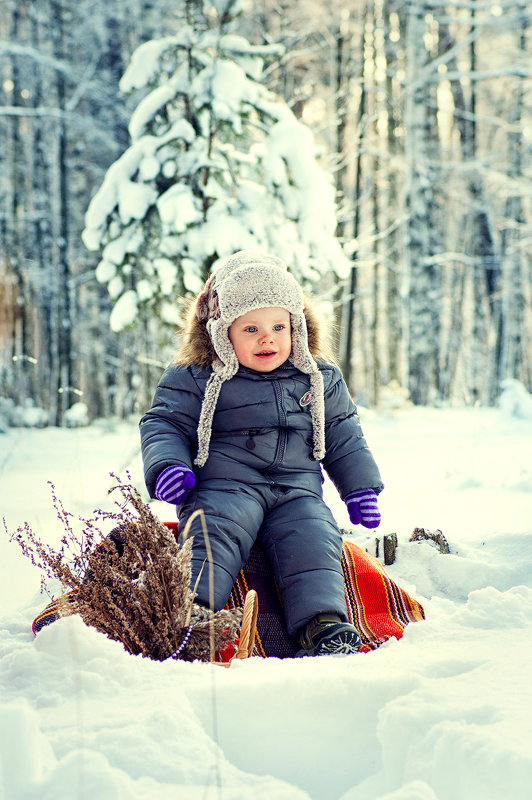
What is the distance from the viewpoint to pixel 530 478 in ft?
15.3

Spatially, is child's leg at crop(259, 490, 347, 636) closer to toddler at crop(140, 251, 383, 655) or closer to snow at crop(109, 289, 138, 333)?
toddler at crop(140, 251, 383, 655)

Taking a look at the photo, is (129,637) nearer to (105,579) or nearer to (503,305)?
(105,579)

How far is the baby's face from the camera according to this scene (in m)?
2.78

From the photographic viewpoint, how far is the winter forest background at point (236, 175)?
549cm

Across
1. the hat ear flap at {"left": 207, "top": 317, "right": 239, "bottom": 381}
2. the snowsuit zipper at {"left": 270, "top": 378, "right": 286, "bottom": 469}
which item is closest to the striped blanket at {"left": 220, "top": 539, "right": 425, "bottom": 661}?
the snowsuit zipper at {"left": 270, "top": 378, "right": 286, "bottom": 469}

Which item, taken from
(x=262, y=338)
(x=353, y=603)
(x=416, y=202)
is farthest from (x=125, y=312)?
(x=416, y=202)

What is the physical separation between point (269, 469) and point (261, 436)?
14 centimetres

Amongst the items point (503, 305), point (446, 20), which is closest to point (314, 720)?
point (446, 20)

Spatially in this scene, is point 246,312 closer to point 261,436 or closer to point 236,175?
point 261,436

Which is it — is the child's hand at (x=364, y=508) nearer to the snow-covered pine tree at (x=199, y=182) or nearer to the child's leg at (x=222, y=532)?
the child's leg at (x=222, y=532)

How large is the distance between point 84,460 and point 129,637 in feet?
13.7

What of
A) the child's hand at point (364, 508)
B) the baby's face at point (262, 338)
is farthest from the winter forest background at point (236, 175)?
the child's hand at point (364, 508)

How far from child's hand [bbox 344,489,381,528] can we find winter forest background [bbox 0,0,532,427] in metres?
1.88

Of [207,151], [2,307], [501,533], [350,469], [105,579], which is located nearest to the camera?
[105,579]
